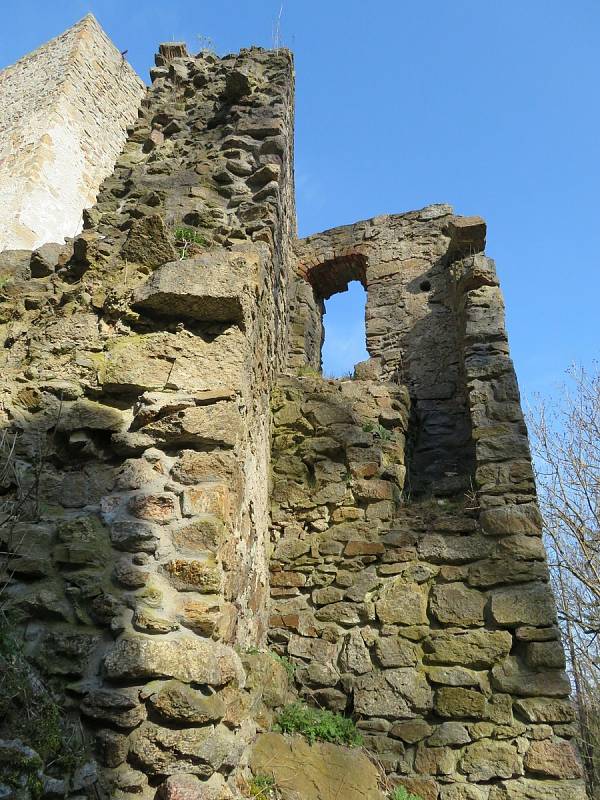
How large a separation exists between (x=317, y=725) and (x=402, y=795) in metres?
0.57

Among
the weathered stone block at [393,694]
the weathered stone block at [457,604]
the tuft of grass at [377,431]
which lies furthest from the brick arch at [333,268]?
the weathered stone block at [393,694]

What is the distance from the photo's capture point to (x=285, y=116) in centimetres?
564

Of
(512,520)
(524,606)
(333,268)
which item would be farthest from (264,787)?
(333,268)

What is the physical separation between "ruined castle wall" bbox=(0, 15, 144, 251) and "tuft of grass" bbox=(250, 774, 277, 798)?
36.8 feet

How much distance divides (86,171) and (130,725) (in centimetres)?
1493

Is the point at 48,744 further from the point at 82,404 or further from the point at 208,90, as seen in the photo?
the point at 208,90

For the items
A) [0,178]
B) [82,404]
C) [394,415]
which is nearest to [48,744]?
[82,404]

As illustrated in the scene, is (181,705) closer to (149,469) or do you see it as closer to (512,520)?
(149,469)

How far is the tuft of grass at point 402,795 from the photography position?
3373mm

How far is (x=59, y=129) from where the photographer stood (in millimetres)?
14445

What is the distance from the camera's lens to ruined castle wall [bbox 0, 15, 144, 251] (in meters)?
12.8

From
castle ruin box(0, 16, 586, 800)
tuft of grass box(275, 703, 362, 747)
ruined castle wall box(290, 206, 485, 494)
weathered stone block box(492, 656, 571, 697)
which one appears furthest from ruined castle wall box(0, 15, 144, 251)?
weathered stone block box(492, 656, 571, 697)

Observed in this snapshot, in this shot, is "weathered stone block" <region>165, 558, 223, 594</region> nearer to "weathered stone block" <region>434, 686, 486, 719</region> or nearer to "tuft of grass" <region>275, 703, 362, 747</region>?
"tuft of grass" <region>275, 703, 362, 747</region>

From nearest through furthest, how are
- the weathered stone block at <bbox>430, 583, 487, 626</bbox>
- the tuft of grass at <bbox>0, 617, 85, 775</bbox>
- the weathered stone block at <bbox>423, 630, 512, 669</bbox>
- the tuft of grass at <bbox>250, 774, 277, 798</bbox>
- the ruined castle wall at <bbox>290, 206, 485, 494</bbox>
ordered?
the tuft of grass at <bbox>0, 617, 85, 775</bbox>
the tuft of grass at <bbox>250, 774, 277, 798</bbox>
the weathered stone block at <bbox>423, 630, 512, 669</bbox>
the weathered stone block at <bbox>430, 583, 487, 626</bbox>
the ruined castle wall at <bbox>290, 206, 485, 494</bbox>
